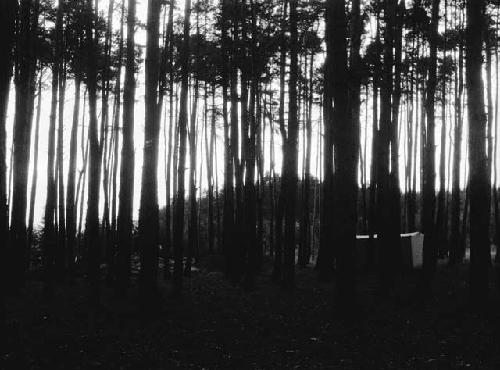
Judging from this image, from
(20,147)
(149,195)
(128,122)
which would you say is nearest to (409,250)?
(149,195)

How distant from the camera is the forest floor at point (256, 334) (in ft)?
19.1

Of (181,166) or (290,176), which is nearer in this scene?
(181,166)

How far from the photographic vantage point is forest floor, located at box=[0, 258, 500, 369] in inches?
230

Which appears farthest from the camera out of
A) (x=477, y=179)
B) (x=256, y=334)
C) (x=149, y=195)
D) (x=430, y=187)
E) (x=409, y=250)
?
(x=409, y=250)

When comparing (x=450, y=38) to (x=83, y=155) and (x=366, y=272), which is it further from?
(x=83, y=155)

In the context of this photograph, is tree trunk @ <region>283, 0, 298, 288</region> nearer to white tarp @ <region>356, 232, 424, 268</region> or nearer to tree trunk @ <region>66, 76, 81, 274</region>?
white tarp @ <region>356, 232, 424, 268</region>

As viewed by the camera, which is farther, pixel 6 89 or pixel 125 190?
pixel 125 190

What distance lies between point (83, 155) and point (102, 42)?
598 centimetres

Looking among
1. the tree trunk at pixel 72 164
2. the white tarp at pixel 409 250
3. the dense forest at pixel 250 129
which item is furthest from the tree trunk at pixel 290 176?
the tree trunk at pixel 72 164

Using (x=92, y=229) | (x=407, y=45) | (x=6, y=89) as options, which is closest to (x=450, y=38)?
(x=407, y=45)

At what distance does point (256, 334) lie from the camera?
7.39 m

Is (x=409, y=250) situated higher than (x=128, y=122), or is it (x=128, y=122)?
(x=128, y=122)

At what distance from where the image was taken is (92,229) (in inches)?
403

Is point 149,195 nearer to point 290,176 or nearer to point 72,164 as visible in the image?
point 290,176
